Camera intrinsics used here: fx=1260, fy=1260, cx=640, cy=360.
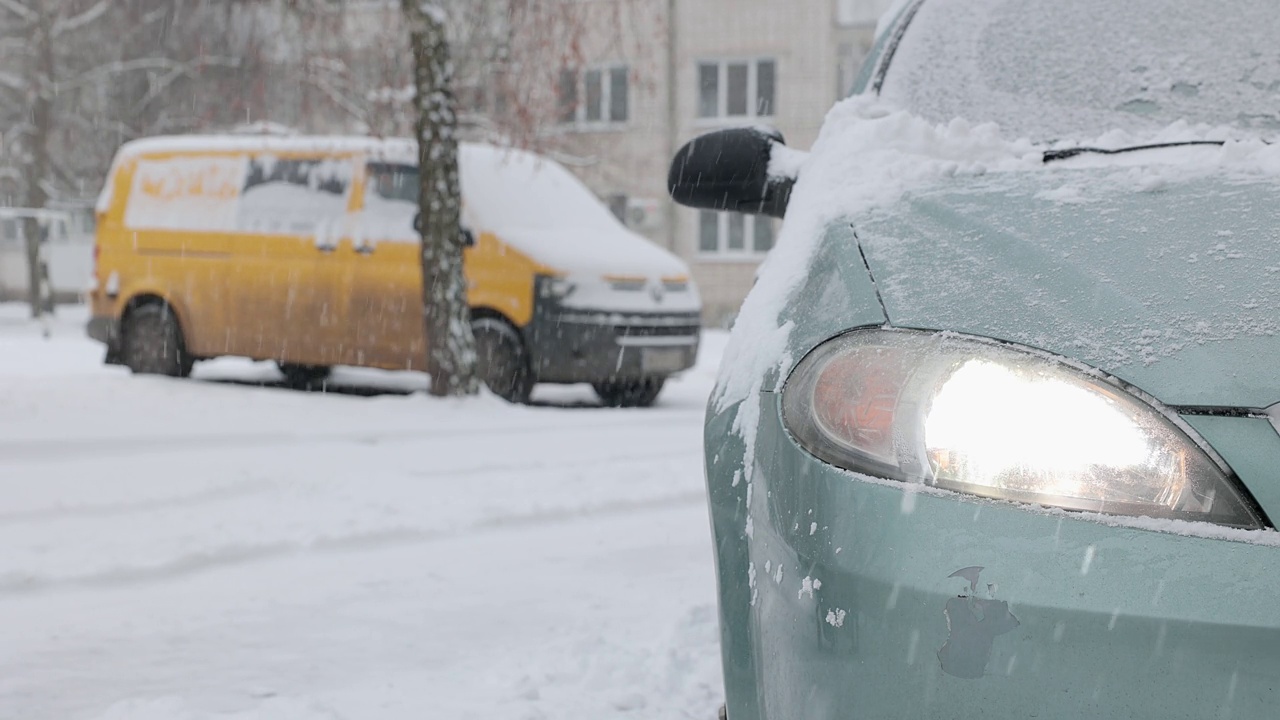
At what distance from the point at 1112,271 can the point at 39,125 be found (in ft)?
78.9

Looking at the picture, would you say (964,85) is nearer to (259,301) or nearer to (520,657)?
(520,657)

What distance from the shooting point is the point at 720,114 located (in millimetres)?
26609

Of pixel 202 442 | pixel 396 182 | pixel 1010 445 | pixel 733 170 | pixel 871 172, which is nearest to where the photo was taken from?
pixel 1010 445

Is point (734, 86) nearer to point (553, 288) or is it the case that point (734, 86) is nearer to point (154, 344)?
point (154, 344)

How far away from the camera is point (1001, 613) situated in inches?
51.3

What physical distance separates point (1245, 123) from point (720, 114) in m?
24.7

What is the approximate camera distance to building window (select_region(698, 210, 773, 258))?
Result: 1027 inches

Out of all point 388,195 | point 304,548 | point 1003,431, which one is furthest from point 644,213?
point 1003,431

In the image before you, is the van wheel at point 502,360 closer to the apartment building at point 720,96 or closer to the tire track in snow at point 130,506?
the tire track in snow at point 130,506

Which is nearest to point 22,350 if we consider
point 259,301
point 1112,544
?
point 259,301

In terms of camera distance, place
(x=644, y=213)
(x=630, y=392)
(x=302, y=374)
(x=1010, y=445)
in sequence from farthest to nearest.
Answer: (x=644, y=213)
(x=302, y=374)
(x=630, y=392)
(x=1010, y=445)

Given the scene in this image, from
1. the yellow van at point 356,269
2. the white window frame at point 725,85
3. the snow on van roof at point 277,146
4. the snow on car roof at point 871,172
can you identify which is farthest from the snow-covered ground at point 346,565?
the white window frame at point 725,85

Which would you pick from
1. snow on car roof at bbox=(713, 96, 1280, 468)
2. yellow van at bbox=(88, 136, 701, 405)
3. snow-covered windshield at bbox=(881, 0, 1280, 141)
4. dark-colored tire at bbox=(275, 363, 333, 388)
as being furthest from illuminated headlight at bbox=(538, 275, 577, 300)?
snow on car roof at bbox=(713, 96, 1280, 468)

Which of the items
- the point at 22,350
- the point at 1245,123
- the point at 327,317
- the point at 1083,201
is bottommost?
the point at 22,350
